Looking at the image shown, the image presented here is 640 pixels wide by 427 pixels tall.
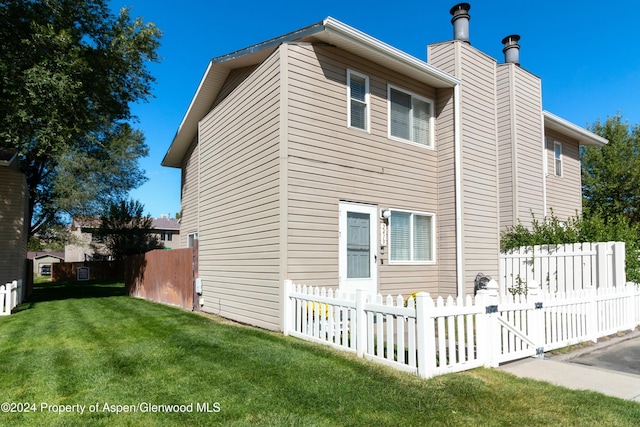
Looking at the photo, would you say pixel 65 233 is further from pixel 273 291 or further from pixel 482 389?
pixel 482 389

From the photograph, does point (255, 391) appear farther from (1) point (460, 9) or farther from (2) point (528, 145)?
(2) point (528, 145)

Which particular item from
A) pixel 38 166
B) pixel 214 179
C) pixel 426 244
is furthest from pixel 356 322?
pixel 38 166

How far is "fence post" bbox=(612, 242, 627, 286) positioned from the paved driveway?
1.80 meters

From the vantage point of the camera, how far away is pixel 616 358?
20.2 feet

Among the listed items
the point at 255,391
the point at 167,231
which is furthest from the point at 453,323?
the point at 167,231

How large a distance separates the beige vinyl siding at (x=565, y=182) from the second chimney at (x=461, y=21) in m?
5.91

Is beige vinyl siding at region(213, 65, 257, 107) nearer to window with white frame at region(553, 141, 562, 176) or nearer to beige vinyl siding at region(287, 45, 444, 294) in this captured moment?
beige vinyl siding at region(287, 45, 444, 294)

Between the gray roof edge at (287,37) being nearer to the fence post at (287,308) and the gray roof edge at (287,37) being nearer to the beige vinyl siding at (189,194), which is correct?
the fence post at (287,308)

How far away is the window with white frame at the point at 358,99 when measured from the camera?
8750 millimetres

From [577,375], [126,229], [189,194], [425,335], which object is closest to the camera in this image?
[425,335]

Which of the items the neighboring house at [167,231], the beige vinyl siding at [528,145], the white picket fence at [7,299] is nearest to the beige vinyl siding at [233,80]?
the white picket fence at [7,299]

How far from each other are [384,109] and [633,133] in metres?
22.4

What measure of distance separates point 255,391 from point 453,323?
2.42m

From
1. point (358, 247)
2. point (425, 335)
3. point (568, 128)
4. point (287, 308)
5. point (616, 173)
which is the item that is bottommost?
point (287, 308)
